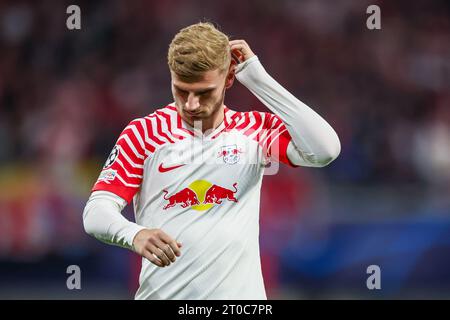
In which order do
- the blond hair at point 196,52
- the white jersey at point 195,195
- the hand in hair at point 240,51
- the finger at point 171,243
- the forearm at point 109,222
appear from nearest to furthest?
the finger at point 171,243
the forearm at point 109,222
the blond hair at point 196,52
the white jersey at point 195,195
the hand in hair at point 240,51

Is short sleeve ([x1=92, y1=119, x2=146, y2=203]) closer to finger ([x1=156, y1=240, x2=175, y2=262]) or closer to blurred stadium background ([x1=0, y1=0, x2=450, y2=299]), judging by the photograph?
finger ([x1=156, y1=240, x2=175, y2=262])

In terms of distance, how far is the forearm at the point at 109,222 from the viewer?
386cm

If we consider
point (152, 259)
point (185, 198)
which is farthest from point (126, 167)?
point (152, 259)

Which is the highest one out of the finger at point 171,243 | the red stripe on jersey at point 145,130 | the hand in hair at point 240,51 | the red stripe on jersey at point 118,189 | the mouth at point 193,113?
the hand in hair at point 240,51

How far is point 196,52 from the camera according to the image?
4.02 metres

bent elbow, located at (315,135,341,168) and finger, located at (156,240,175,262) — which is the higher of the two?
bent elbow, located at (315,135,341,168)

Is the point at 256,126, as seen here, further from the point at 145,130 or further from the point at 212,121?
the point at 145,130

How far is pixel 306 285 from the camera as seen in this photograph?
8.31 m

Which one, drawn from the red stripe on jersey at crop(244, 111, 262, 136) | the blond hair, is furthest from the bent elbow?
the blond hair

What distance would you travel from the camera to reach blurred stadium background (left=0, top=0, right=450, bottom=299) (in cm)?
830

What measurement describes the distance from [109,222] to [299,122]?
912mm

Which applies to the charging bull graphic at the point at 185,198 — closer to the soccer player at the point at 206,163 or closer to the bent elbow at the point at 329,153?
the soccer player at the point at 206,163

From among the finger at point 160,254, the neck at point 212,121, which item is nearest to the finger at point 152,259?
the finger at point 160,254
